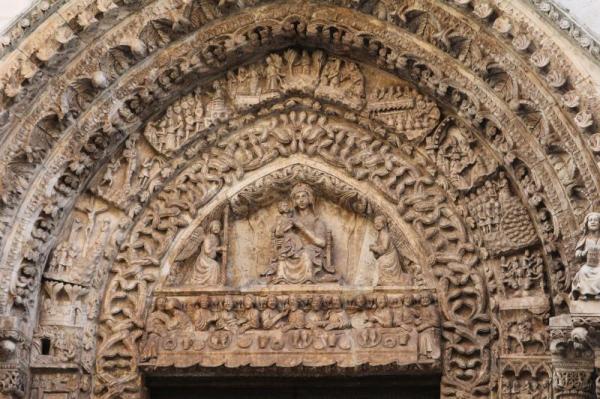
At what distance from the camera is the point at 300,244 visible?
10.3m

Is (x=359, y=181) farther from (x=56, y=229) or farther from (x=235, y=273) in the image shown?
(x=56, y=229)

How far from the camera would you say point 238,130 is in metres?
10.6

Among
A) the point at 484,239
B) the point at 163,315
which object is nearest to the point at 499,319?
the point at 484,239

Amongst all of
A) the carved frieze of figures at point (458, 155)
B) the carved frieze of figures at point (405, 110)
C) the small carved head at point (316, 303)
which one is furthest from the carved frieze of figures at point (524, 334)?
the carved frieze of figures at point (405, 110)

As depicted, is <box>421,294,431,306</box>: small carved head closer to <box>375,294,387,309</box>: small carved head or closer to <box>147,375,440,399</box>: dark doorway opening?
<box>375,294,387,309</box>: small carved head

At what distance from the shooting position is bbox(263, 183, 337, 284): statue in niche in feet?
33.5

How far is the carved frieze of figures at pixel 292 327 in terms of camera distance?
9.91 m

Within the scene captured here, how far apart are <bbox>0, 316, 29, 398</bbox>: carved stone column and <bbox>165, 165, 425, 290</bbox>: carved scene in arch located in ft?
3.99

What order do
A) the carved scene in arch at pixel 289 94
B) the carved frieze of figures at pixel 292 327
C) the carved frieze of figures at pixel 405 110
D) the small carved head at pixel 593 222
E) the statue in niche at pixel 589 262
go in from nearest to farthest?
the statue in niche at pixel 589 262
the small carved head at pixel 593 222
the carved frieze of figures at pixel 292 327
the carved frieze of figures at pixel 405 110
the carved scene in arch at pixel 289 94

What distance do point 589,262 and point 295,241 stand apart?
2409 mm

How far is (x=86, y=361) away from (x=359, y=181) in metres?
2.36

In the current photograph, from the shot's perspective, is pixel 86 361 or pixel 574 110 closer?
pixel 574 110

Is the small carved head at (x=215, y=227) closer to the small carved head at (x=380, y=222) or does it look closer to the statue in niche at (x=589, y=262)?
the small carved head at (x=380, y=222)

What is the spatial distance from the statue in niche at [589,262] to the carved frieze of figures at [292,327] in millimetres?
1429
